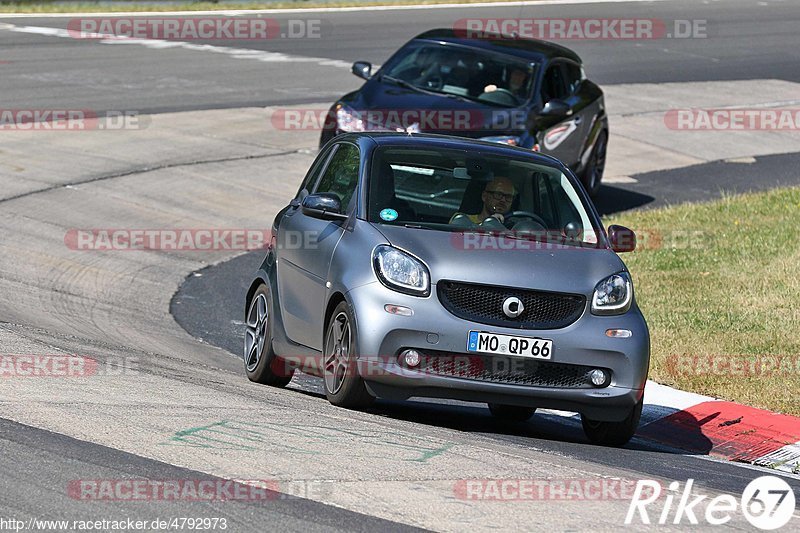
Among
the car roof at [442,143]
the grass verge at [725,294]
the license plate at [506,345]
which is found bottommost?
the grass verge at [725,294]

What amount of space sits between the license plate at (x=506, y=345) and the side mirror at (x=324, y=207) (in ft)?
4.47

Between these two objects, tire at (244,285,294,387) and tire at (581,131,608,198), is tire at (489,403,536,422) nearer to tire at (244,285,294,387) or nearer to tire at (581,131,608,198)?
tire at (244,285,294,387)

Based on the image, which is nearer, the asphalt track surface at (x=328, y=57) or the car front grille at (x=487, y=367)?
the car front grille at (x=487, y=367)

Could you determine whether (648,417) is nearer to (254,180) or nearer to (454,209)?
(454,209)

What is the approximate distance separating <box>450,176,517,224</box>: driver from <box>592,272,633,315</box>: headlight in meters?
0.98

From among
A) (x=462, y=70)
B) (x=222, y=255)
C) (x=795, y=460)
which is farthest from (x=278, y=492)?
(x=462, y=70)

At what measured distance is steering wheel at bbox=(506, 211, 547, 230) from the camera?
9109 millimetres

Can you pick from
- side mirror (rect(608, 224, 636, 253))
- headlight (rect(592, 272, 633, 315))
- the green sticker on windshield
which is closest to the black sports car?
side mirror (rect(608, 224, 636, 253))

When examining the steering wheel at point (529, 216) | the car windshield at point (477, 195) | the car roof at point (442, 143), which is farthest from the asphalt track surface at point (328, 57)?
the steering wheel at point (529, 216)

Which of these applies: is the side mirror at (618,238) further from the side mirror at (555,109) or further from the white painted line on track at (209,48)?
the white painted line on track at (209,48)

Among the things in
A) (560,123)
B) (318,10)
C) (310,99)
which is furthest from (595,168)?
(318,10)

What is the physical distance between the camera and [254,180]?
18.2 meters

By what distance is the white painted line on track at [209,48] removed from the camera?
27.5 metres

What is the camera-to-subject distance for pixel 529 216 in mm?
9156
